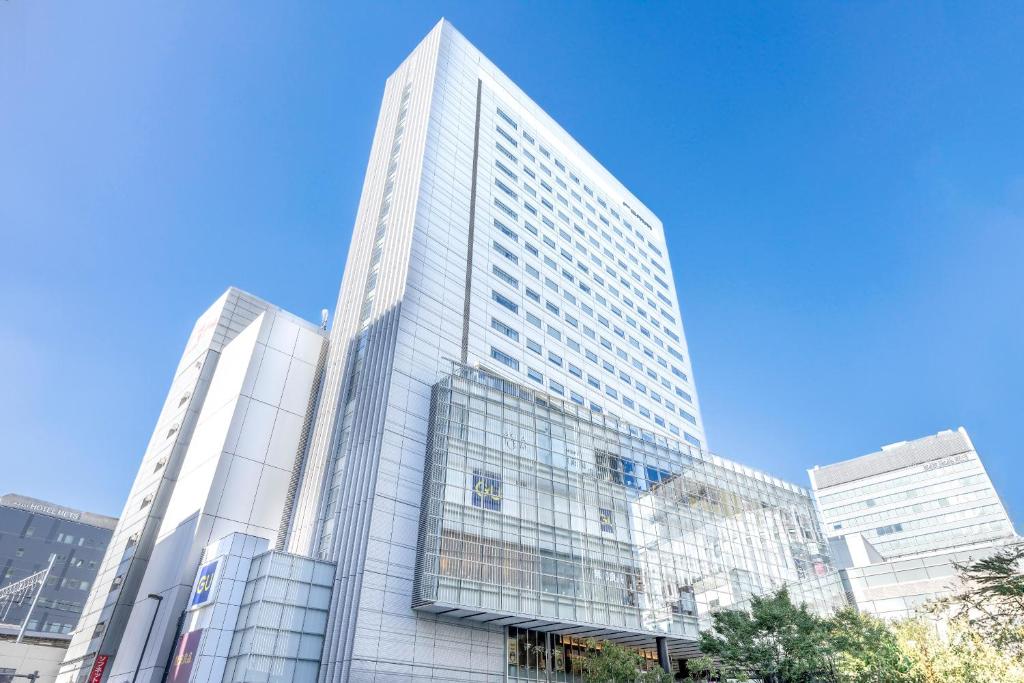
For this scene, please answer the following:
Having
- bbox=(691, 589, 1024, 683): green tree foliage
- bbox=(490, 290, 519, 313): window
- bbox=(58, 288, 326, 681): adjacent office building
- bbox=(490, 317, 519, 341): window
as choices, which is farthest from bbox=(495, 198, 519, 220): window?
bbox=(691, 589, 1024, 683): green tree foliage

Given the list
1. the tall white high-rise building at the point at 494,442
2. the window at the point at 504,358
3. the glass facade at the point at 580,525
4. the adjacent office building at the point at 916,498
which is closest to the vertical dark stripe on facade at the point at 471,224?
the tall white high-rise building at the point at 494,442

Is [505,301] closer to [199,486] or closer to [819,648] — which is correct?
[199,486]

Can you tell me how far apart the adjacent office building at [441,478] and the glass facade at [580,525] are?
0.19 m

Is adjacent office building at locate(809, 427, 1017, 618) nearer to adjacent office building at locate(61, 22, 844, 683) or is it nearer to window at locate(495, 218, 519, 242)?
adjacent office building at locate(61, 22, 844, 683)

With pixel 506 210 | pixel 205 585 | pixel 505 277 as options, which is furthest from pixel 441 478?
pixel 506 210

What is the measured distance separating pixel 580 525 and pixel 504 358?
16.7 meters

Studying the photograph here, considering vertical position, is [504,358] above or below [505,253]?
below

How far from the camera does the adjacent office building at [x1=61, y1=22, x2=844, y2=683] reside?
3931cm

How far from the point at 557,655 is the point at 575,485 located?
40.3ft

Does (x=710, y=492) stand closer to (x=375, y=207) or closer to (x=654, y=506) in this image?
(x=654, y=506)

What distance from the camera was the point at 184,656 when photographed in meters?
38.2

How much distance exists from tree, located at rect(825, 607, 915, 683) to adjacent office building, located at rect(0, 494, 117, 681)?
4754 inches

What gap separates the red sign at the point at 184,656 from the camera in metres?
37.1

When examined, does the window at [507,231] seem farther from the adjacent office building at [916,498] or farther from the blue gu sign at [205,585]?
the adjacent office building at [916,498]
